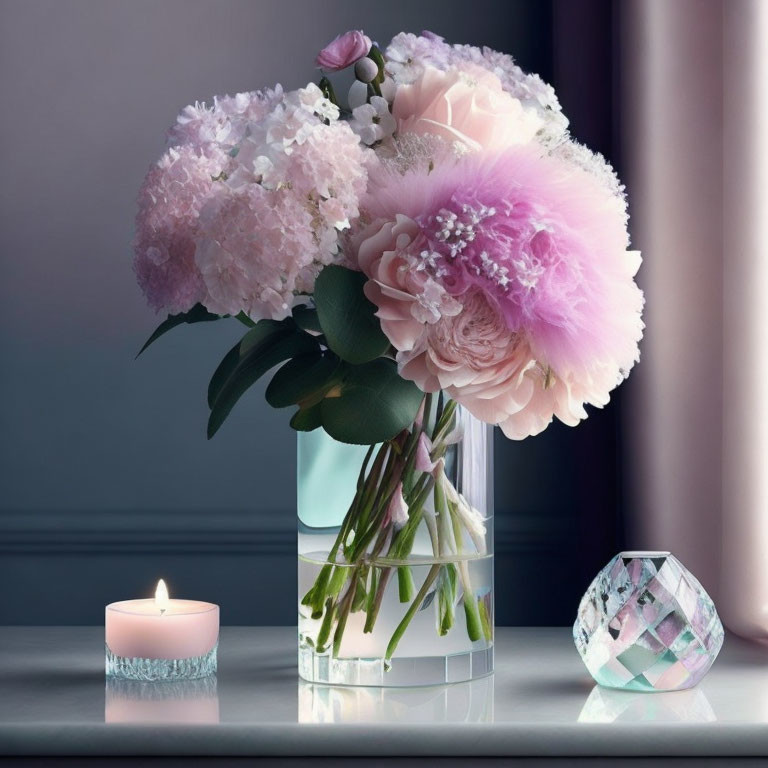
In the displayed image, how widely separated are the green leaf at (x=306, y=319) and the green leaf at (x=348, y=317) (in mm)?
58

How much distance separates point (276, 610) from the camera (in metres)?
1.48

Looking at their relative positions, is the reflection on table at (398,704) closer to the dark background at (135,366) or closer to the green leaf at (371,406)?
the green leaf at (371,406)

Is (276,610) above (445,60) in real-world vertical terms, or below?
below

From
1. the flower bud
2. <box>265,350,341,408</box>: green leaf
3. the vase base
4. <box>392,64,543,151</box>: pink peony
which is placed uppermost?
the flower bud

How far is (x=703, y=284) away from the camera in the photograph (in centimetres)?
124

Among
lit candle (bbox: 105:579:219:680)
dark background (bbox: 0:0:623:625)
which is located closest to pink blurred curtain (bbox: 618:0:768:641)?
dark background (bbox: 0:0:623:625)

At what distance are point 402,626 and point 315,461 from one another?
0.15 metres

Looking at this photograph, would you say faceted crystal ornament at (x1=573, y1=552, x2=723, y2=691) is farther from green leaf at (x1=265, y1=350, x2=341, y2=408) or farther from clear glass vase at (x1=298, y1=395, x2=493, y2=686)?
green leaf at (x1=265, y1=350, x2=341, y2=408)

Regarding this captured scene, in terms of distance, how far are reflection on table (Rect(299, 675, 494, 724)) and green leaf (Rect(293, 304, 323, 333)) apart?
0.29 meters

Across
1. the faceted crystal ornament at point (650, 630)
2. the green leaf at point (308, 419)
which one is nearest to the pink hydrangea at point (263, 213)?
the green leaf at point (308, 419)

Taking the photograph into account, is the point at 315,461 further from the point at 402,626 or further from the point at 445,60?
the point at 445,60

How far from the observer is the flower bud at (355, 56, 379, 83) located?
0.87m

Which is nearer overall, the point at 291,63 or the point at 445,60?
the point at 445,60

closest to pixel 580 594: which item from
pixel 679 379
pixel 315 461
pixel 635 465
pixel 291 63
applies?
pixel 635 465
